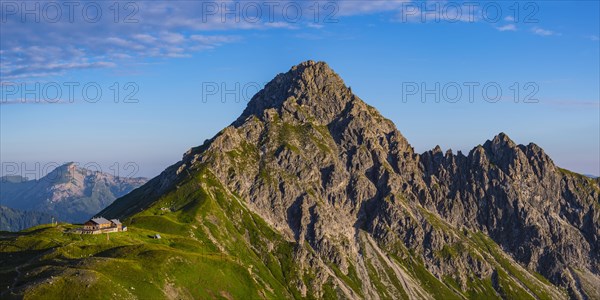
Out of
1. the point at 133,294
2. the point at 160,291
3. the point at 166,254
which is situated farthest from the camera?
the point at 166,254

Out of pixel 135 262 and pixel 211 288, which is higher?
pixel 135 262

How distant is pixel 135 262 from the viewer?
596ft

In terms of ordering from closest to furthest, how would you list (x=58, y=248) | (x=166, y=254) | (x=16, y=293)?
(x=16, y=293)
(x=58, y=248)
(x=166, y=254)

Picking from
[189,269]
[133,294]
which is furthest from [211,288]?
[133,294]

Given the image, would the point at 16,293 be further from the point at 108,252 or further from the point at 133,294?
the point at 108,252

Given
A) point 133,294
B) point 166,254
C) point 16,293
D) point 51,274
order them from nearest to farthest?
point 16,293
point 51,274
point 133,294
point 166,254

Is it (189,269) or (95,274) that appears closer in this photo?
(95,274)

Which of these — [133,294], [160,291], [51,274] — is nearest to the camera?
[51,274]

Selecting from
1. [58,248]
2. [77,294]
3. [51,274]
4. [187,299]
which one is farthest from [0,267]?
[187,299]

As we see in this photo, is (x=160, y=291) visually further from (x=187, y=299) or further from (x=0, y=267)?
(x=0, y=267)

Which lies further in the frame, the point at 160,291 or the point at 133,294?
the point at 160,291

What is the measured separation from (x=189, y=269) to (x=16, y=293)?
7022 cm

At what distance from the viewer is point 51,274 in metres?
150

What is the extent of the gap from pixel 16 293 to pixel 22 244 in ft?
228
